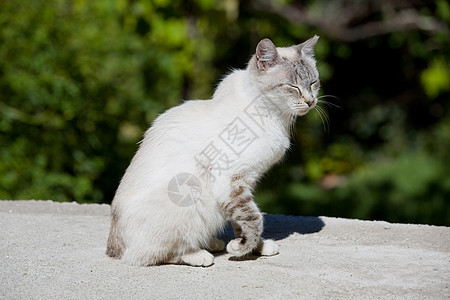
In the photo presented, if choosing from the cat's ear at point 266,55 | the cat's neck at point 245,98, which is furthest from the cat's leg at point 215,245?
the cat's ear at point 266,55

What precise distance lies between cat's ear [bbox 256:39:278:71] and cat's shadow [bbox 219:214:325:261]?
1346 millimetres

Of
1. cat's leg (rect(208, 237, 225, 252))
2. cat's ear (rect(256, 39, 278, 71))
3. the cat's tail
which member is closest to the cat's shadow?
cat's leg (rect(208, 237, 225, 252))

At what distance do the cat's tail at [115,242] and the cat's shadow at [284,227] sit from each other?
91 centimetres

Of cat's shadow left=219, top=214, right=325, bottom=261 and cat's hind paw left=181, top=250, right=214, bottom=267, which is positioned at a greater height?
cat's shadow left=219, top=214, right=325, bottom=261

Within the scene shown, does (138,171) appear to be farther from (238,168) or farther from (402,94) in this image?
(402,94)

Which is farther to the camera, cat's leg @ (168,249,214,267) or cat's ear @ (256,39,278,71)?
cat's ear @ (256,39,278,71)

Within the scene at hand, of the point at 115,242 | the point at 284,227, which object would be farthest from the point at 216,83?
the point at 115,242

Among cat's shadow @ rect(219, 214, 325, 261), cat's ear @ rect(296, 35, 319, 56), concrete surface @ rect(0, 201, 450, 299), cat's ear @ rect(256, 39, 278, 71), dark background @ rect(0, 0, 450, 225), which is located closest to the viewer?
concrete surface @ rect(0, 201, 450, 299)

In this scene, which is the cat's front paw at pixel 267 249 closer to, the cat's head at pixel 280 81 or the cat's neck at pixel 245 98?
the cat's neck at pixel 245 98

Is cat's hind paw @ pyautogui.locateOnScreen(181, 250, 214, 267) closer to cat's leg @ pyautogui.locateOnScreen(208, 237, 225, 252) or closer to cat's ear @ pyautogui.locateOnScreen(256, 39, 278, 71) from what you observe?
cat's leg @ pyautogui.locateOnScreen(208, 237, 225, 252)

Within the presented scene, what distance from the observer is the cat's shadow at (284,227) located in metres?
4.57

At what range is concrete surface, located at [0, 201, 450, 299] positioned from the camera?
3.26m

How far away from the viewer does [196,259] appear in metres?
3.71

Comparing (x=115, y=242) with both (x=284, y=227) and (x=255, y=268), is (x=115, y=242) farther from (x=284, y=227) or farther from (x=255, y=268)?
(x=284, y=227)
